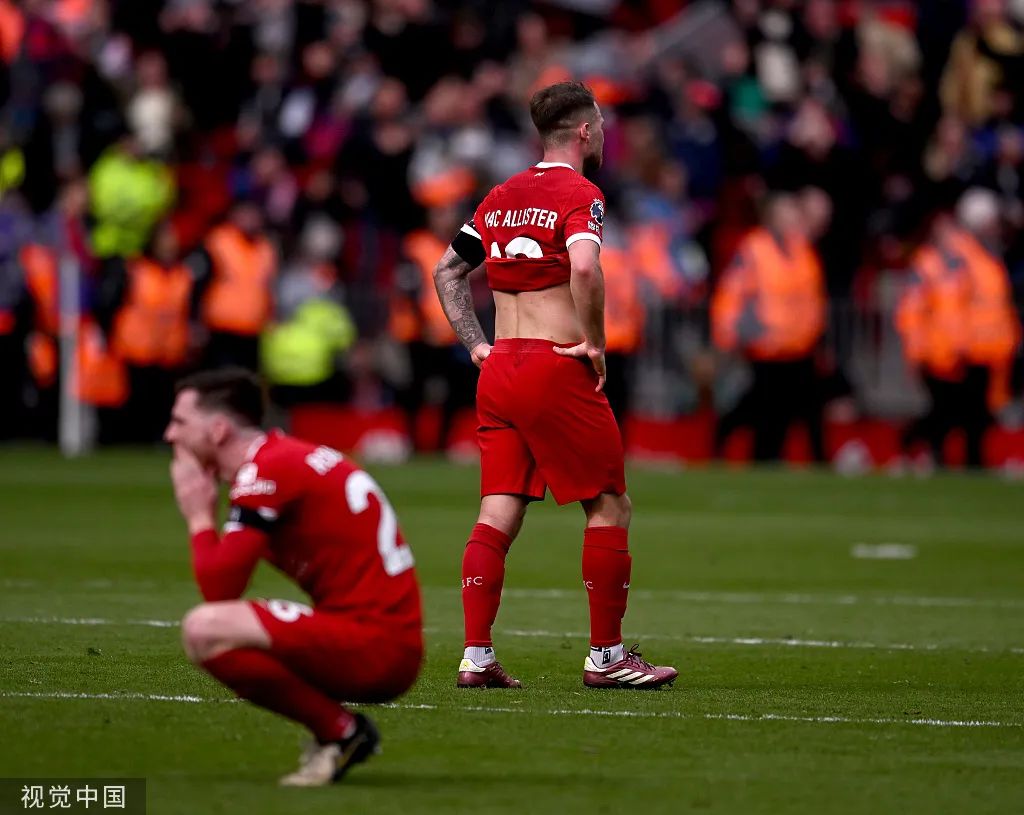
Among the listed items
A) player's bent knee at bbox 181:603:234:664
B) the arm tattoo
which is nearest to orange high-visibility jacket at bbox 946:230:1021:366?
the arm tattoo

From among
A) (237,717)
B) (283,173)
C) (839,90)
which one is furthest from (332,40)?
(237,717)

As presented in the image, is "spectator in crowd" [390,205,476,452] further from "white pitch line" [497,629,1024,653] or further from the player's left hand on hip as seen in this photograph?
the player's left hand on hip

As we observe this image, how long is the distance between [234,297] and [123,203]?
1635 mm

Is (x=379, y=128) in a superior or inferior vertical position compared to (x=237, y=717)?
superior

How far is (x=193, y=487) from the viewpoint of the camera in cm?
669

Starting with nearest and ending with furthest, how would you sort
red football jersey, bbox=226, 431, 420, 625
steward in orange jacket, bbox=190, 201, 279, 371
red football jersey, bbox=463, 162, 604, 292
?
red football jersey, bbox=226, 431, 420, 625 → red football jersey, bbox=463, 162, 604, 292 → steward in orange jacket, bbox=190, 201, 279, 371

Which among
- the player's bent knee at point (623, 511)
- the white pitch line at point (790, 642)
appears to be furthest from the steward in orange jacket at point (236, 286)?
the player's bent knee at point (623, 511)

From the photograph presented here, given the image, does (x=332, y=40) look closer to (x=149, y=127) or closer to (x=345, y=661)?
(x=149, y=127)

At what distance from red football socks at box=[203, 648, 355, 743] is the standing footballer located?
2.26 metres

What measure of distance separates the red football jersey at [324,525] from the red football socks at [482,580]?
2116 millimetres

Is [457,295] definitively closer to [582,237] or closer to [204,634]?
[582,237]

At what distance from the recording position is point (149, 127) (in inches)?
1023

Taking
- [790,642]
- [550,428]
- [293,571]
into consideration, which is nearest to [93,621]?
[550,428]

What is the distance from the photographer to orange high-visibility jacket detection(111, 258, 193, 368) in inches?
967
